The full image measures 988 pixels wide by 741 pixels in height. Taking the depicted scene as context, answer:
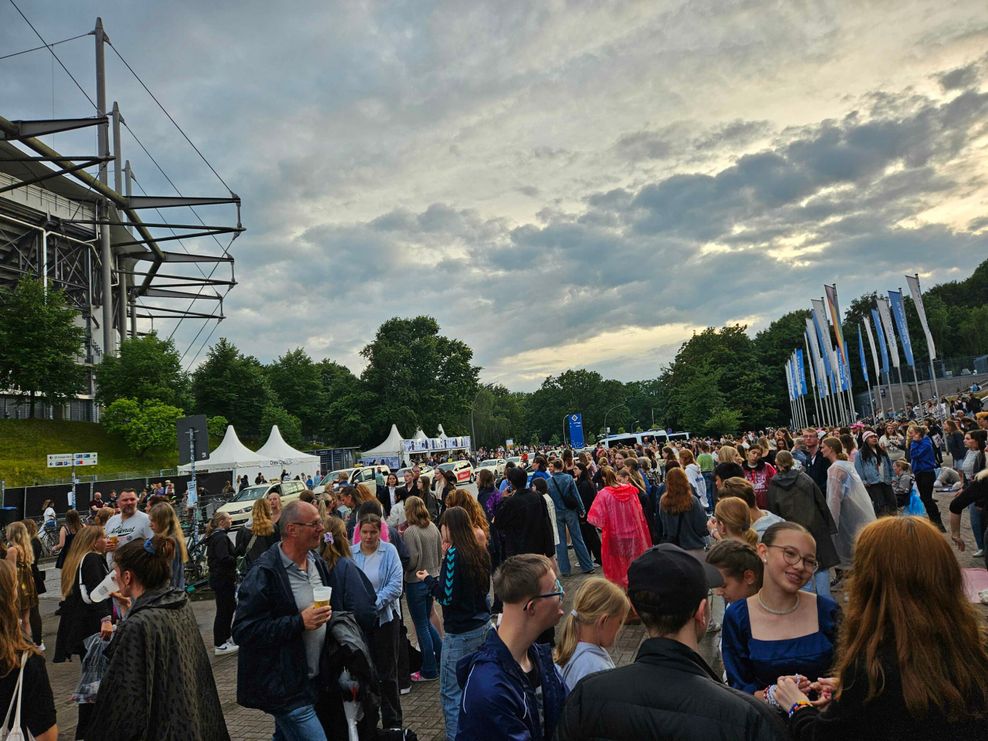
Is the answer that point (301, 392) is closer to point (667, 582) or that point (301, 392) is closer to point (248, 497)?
point (248, 497)

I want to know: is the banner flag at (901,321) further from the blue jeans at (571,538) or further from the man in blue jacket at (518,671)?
the man in blue jacket at (518,671)

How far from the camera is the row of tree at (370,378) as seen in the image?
46.7 metres

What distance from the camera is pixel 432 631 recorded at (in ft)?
22.5

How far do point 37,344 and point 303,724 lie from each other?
175 ft

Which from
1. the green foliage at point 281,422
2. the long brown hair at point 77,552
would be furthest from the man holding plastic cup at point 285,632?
the green foliage at point 281,422

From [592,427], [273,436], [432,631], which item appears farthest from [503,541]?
[592,427]

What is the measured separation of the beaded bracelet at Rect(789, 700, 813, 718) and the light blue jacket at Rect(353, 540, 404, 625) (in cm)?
357

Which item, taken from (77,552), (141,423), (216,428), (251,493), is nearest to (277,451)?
(251,493)

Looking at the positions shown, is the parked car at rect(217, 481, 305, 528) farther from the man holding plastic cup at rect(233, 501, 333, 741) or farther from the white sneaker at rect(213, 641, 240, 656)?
the man holding plastic cup at rect(233, 501, 333, 741)

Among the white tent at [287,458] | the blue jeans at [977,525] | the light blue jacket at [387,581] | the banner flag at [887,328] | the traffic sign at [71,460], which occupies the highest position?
the banner flag at [887,328]

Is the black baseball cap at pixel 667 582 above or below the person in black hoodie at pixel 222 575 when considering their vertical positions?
above

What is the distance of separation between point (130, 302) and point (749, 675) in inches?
2882

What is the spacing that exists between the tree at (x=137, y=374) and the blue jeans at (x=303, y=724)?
52446mm

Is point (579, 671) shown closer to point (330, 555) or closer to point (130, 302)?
point (330, 555)
